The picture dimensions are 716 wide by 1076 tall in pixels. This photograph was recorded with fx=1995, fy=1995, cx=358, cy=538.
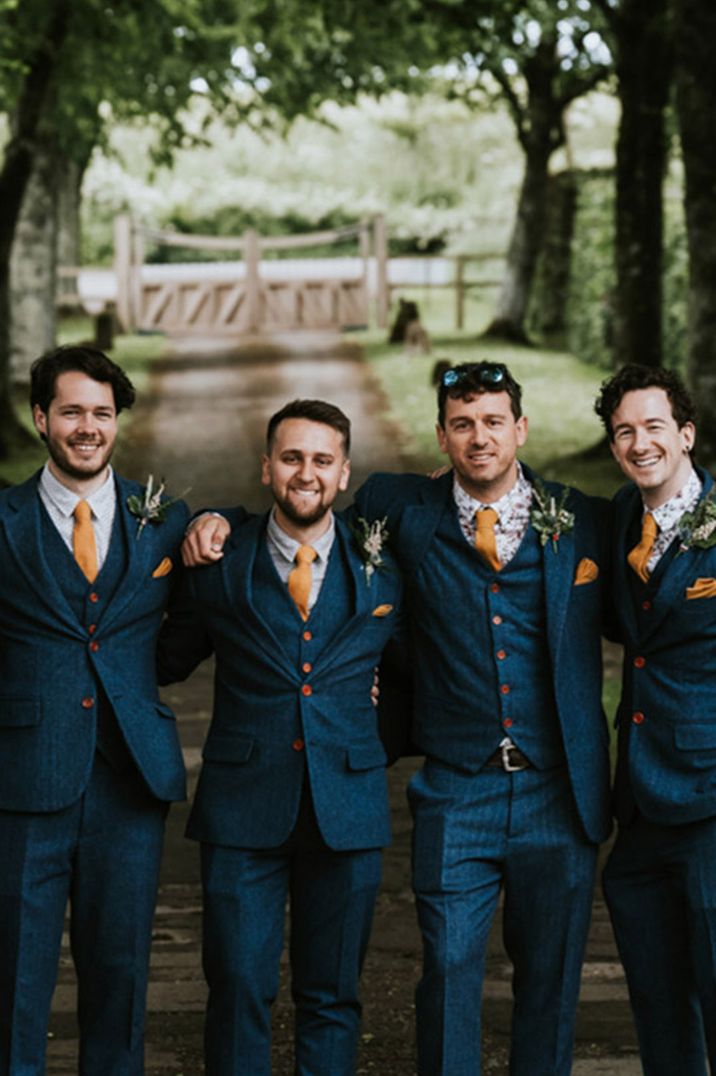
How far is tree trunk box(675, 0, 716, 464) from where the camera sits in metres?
14.0

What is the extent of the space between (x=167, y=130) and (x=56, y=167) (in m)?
1.48

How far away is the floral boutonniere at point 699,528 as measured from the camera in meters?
4.97

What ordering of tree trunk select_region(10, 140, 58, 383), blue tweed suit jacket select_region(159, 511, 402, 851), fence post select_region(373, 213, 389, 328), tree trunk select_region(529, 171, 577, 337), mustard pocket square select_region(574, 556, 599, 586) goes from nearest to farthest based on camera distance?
blue tweed suit jacket select_region(159, 511, 402, 851)
mustard pocket square select_region(574, 556, 599, 586)
tree trunk select_region(10, 140, 58, 383)
tree trunk select_region(529, 171, 577, 337)
fence post select_region(373, 213, 389, 328)

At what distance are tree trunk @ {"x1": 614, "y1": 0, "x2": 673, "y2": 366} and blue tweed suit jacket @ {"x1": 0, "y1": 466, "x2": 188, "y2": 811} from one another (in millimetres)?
13378

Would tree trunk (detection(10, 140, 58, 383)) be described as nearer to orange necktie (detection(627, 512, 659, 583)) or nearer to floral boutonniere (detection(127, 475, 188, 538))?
floral boutonniere (detection(127, 475, 188, 538))

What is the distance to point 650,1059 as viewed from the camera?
5125 millimetres

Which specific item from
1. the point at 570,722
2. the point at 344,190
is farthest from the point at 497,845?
the point at 344,190

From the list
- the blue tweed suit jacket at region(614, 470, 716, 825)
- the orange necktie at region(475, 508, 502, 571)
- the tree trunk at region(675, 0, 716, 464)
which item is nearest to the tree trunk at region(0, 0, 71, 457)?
the tree trunk at region(675, 0, 716, 464)

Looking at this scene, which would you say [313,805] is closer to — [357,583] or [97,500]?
[357,583]

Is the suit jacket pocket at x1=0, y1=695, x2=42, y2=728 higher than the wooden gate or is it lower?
lower

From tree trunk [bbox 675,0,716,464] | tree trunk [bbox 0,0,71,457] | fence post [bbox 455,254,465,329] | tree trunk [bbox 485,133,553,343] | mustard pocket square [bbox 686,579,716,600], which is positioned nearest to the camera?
mustard pocket square [bbox 686,579,716,600]

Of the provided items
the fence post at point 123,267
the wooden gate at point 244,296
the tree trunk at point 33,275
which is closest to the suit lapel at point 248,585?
the tree trunk at point 33,275

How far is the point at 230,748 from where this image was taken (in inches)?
201

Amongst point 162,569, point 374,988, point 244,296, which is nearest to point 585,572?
point 162,569
